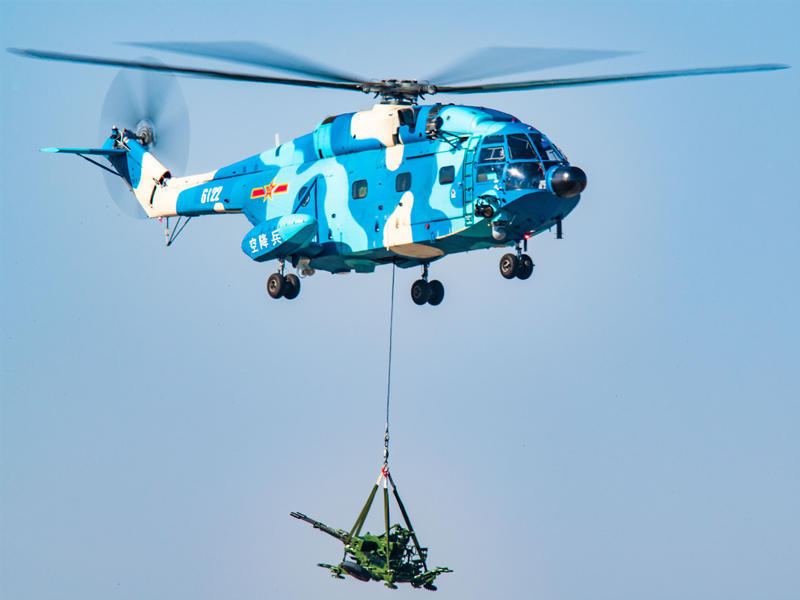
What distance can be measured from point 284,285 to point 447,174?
17.7 feet

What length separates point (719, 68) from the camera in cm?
3300

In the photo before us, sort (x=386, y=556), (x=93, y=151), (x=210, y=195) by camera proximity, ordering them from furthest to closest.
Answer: (x=93, y=151), (x=210, y=195), (x=386, y=556)

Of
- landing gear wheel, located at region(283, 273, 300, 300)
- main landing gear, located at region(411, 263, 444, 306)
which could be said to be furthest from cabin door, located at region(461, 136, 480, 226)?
landing gear wheel, located at region(283, 273, 300, 300)

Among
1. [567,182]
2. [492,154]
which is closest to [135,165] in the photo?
[492,154]

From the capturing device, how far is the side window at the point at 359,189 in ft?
116

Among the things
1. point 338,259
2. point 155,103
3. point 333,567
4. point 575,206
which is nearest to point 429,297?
point 338,259

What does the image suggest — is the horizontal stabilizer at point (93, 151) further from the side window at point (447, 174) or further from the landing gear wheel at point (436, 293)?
the side window at point (447, 174)

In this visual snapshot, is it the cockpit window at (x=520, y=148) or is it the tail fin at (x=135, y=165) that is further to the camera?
Answer: the tail fin at (x=135, y=165)

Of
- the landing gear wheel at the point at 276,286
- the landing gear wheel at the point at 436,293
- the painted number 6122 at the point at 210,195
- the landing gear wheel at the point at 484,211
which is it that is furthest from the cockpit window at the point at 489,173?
the painted number 6122 at the point at 210,195

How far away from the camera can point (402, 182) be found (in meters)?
34.5

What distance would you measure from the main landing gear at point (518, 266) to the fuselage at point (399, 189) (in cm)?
37

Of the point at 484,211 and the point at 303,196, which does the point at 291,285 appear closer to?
the point at 303,196

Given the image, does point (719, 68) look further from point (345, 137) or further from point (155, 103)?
point (155, 103)

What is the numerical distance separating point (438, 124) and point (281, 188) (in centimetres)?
485
